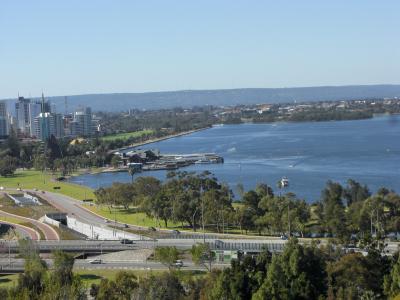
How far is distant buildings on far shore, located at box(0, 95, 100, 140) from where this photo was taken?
147 ft

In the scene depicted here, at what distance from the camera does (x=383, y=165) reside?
82.2 ft

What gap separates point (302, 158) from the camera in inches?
1142

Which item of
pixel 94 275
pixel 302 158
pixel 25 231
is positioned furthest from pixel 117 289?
pixel 302 158

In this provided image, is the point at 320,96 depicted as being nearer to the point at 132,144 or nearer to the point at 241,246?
the point at 132,144

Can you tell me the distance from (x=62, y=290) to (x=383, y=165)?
1910 cm

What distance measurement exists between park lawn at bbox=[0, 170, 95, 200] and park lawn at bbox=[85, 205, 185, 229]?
2.50 m

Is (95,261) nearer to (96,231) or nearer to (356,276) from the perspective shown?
(96,231)

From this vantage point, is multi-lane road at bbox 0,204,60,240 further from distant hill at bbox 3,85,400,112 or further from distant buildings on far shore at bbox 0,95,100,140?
distant hill at bbox 3,85,400,112

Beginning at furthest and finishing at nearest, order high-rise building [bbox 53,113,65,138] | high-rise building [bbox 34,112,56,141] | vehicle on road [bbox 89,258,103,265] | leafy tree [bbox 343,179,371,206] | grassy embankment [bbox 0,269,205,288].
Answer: high-rise building [bbox 53,113,65,138], high-rise building [bbox 34,112,56,141], leafy tree [bbox 343,179,371,206], vehicle on road [bbox 89,258,103,265], grassy embankment [bbox 0,269,205,288]

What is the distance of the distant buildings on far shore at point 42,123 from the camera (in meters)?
44.8

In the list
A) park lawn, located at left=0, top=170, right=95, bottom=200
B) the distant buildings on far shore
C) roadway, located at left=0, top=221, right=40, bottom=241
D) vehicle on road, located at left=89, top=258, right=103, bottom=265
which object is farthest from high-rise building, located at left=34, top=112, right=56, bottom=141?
vehicle on road, located at left=89, top=258, right=103, bottom=265

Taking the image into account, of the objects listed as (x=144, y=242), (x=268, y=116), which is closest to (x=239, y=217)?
(x=144, y=242)

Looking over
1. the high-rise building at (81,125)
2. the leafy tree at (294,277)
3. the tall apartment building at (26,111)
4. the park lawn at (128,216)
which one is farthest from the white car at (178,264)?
the tall apartment building at (26,111)

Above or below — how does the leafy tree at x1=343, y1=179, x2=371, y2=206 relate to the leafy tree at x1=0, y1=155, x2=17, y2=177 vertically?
above
